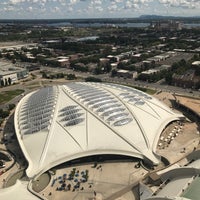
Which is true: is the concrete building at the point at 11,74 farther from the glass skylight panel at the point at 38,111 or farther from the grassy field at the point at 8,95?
the glass skylight panel at the point at 38,111

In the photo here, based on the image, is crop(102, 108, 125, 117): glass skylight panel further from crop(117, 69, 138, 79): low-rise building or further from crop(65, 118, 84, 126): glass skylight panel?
crop(117, 69, 138, 79): low-rise building

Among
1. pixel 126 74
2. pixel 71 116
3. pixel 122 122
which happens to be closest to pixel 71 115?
pixel 71 116

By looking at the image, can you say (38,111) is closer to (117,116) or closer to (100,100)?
(100,100)

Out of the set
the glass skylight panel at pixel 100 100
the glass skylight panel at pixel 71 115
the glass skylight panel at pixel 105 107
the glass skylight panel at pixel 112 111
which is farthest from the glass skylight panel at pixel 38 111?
the glass skylight panel at pixel 112 111

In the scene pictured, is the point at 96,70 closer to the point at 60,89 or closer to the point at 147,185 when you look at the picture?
the point at 60,89

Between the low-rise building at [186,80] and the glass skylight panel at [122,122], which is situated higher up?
the glass skylight panel at [122,122]

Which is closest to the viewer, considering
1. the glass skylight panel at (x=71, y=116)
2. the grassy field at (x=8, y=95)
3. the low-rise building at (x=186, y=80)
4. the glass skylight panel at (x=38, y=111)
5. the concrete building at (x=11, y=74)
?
the glass skylight panel at (x=38, y=111)
